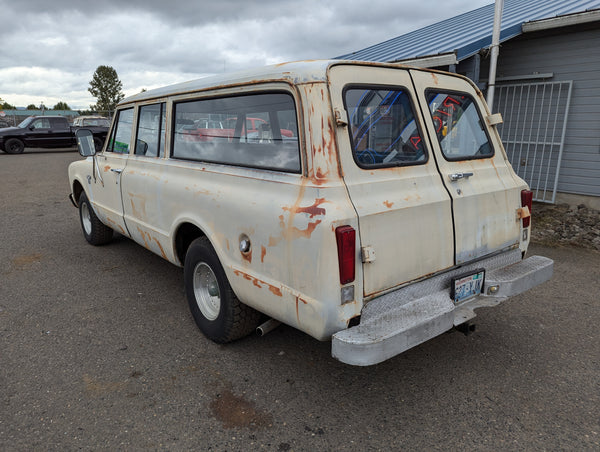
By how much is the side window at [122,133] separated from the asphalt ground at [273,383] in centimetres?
149

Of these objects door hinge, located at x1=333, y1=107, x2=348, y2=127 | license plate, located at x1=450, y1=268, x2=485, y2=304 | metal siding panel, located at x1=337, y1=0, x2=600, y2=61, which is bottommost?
license plate, located at x1=450, y1=268, x2=485, y2=304

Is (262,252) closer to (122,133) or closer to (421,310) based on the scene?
(421,310)

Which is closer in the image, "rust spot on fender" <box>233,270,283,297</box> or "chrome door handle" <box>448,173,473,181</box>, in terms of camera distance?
"rust spot on fender" <box>233,270,283,297</box>

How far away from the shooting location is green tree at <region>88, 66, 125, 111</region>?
58.5 meters

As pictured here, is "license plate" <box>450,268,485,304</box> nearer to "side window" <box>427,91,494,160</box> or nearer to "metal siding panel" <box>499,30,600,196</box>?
"side window" <box>427,91,494,160</box>

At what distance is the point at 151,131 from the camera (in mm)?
3955

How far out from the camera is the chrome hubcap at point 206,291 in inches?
131

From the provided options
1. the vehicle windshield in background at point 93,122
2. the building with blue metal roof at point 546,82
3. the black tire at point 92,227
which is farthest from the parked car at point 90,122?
the building with blue metal roof at point 546,82

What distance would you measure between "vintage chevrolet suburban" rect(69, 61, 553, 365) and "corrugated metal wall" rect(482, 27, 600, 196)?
4.65m

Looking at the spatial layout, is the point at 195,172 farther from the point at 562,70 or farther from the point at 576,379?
the point at 562,70

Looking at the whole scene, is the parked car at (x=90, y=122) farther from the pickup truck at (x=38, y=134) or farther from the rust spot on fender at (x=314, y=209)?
the rust spot on fender at (x=314, y=209)

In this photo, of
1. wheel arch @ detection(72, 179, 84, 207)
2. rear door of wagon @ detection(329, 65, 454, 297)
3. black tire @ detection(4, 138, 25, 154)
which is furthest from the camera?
black tire @ detection(4, 138, 25, 154)

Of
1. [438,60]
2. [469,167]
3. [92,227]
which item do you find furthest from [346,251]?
[438,60]

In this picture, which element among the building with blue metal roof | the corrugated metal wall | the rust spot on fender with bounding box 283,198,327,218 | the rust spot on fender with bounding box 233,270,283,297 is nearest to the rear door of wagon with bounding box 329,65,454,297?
the rust spot on fender with bounding box 283,198,327,218
